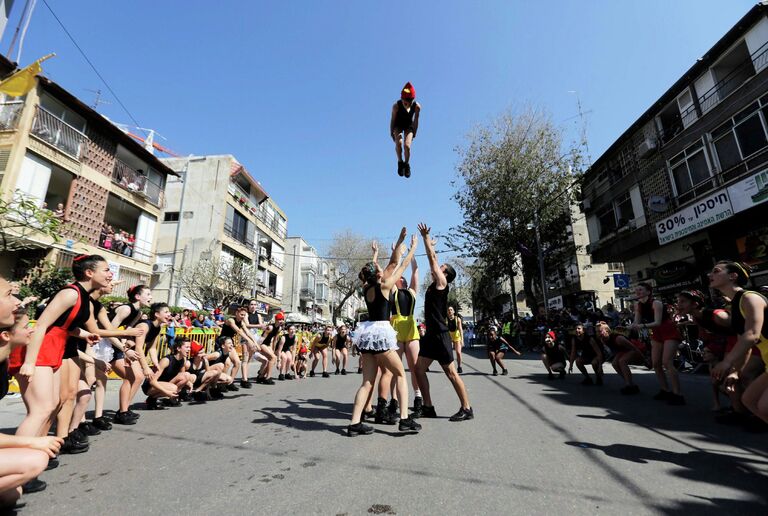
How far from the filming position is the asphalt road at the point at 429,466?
7.99 ft

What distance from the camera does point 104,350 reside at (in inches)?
191

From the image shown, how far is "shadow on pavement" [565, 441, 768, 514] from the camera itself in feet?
7.61

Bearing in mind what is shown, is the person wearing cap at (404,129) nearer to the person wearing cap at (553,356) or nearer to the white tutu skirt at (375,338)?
the white tutu skirt at (375,338)

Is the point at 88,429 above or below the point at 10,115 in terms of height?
below

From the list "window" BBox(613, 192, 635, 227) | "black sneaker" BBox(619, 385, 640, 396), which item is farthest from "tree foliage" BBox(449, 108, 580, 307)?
"black sneaker" BBox(619, 385, 640, 396)

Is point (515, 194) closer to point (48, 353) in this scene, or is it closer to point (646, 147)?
point (646, 147)

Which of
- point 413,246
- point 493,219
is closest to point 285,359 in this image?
point 413,246

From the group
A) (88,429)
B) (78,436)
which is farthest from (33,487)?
(88,429)

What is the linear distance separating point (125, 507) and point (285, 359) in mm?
7619

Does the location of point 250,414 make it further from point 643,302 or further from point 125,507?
point 643,302

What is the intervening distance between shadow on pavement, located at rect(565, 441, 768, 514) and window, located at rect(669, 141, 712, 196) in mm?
16188

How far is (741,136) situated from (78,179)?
89.2ft

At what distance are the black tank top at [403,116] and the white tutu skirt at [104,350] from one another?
16.6 feet

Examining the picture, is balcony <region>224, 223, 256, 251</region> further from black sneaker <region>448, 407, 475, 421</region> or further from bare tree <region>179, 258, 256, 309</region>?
black sneaker <region>448, 407, 475, 421</region>
